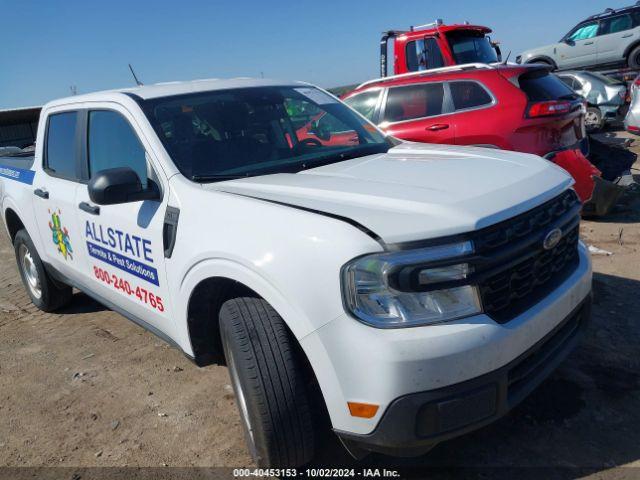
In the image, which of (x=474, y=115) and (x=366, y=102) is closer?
(x=474, y=115)

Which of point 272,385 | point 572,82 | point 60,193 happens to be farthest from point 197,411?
point 572,82

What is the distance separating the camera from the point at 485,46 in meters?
10.6

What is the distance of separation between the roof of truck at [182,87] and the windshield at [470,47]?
6.90m

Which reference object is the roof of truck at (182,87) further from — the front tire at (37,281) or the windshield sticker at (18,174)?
the front tire at (37,281)

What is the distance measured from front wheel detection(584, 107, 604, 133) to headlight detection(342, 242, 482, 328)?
450 inches

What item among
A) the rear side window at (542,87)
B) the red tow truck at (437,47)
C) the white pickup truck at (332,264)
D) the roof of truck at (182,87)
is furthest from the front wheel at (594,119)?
the white pickup truck at (332,264)

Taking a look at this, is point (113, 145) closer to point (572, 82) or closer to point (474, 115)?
point (474, 115)

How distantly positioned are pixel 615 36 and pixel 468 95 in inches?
483

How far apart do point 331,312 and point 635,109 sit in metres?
7.41

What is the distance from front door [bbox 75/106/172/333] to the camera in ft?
9.39

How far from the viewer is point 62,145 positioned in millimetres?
3988

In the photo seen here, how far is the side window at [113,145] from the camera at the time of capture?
10.1 feet

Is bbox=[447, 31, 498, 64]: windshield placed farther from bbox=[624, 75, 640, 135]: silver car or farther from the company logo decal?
the company logo decal

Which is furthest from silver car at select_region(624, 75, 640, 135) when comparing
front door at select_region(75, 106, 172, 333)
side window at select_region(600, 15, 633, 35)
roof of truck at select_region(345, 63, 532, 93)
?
side window at select_region(600, 15, 633, 35)
